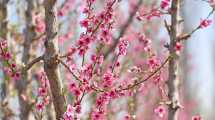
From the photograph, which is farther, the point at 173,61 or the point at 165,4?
the point at 173,61

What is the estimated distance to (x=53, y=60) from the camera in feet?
Result: 12.8

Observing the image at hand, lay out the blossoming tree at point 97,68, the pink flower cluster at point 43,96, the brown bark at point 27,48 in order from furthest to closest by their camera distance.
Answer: the brown bark at point 27,48
the pink flower cluster at point 43,96
the blossoming tree at point 97,68

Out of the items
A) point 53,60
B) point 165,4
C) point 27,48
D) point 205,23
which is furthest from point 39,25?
point 53,60

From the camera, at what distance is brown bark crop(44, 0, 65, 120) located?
Answer: 12.8 ft

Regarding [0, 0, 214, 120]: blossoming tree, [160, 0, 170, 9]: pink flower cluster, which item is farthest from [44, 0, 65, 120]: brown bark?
[160, 0, 170, 9]: pink flower cluster

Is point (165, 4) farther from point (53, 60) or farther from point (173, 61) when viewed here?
point (53, 60)

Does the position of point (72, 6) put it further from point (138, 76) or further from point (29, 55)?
point (138, 76)

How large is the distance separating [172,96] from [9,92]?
2991 millimetres

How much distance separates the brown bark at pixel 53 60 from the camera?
12.8 ft

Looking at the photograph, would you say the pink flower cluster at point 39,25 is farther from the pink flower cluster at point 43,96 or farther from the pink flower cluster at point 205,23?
the pink flower cluster at point 205,23

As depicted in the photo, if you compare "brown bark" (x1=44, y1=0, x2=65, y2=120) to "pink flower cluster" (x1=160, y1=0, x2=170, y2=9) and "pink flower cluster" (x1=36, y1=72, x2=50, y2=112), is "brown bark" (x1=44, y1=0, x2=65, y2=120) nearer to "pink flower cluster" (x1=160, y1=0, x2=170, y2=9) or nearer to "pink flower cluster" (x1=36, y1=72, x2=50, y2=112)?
"pink flower cluster" (x1=36, y1=72, x2=50, y2=112)

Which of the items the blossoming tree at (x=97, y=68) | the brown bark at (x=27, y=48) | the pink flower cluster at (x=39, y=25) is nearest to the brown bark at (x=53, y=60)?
the blossoming tree at (x=97, y=68)

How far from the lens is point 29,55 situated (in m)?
6.41

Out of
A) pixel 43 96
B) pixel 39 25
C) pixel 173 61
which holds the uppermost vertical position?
pixel 39 25
